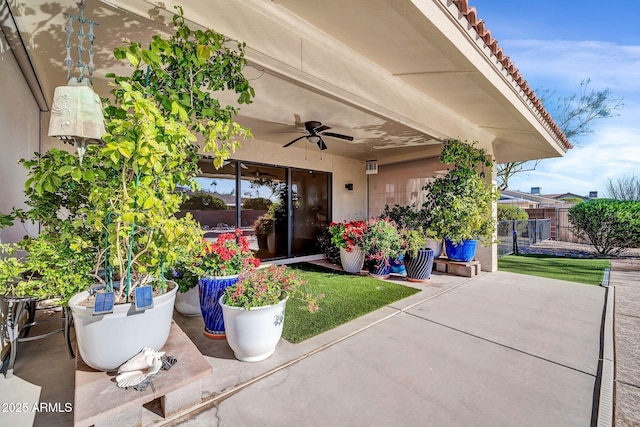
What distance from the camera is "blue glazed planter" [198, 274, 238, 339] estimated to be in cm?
263

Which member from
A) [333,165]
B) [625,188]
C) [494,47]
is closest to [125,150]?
[494,47]

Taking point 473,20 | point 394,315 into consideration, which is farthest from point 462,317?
point 473,20

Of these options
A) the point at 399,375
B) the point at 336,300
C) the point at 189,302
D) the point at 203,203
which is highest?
the point at 203,203

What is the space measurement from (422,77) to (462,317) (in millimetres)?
3033

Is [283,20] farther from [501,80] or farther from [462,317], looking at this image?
[462,317]

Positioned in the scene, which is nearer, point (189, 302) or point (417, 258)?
point (189, 302)

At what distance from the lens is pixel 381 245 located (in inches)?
189

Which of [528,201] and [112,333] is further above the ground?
[528,201]

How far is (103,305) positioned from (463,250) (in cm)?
550

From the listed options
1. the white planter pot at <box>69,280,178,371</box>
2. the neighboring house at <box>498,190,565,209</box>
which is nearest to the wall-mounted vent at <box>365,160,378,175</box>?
the white planter pot at <box>69,280,178,371</box>

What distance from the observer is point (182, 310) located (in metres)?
3.23

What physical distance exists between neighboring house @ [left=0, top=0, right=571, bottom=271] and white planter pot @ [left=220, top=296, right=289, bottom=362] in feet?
6.75

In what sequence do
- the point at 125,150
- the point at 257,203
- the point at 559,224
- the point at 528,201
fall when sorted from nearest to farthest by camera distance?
the point at 125,150
the point at 257,203
the point at 559,224
the point at 528,201

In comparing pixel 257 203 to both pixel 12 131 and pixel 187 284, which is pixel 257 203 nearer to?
pixel 187 284
